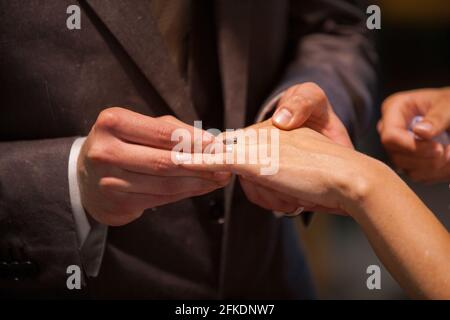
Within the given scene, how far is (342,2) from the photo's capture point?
0.75 m

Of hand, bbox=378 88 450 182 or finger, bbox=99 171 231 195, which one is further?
hand, bbox=378 88 450 182

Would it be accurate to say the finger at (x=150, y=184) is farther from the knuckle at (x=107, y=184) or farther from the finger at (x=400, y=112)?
the finger at (x=400, y=112)

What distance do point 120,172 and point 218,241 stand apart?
8.4 inches

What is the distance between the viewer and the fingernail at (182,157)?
467 millimetres

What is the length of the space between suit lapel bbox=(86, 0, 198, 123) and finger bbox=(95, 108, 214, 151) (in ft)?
0.30

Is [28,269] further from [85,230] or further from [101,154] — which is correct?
[101,154]

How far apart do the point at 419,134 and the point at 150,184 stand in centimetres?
35

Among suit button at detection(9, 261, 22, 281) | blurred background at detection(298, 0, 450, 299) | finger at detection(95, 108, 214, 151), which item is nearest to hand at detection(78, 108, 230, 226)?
finger at detection(95, 108, 214, 151)

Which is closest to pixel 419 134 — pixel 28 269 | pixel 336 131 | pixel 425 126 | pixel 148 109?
pixel 425 126

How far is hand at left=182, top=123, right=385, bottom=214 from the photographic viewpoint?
0.48 m

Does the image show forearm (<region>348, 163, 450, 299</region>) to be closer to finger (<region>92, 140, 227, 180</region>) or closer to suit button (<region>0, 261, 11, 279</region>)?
finger (<region>92, 140, 227, 180</region>)

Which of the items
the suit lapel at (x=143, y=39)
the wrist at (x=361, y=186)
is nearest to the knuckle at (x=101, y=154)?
the suit lapel at (x=143, y=39)

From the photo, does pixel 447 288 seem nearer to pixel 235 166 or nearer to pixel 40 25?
pixel 235 166

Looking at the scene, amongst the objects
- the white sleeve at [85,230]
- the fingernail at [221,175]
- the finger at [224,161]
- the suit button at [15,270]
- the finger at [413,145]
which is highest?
the finger at [413,145]
